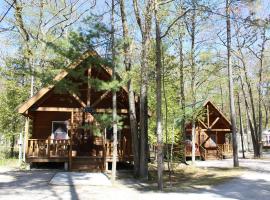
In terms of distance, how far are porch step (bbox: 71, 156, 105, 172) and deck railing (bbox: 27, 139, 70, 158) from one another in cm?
74

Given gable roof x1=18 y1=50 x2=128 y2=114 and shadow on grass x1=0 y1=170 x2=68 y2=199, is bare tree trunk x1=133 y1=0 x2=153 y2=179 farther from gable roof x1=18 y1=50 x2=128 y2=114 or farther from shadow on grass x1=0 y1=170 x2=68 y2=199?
shadow on grass x1=0 y1=170 x2=68 y2=199

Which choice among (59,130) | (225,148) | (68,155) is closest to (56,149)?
(68,155)

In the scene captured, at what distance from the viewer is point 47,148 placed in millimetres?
19297

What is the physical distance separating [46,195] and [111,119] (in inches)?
192

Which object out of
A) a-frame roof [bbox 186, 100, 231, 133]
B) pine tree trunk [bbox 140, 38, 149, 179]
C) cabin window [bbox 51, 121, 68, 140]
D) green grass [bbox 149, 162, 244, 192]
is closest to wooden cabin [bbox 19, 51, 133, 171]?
cabin window [bbox 51, 121, 68, 140]

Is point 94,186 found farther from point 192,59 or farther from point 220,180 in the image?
point 192,59

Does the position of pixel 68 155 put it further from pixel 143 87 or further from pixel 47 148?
pixel 143 87

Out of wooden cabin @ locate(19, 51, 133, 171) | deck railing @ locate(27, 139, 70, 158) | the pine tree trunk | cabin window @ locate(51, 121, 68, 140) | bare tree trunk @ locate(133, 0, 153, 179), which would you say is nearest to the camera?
bare tree trunk @ locate(133, 0, 153, 179)

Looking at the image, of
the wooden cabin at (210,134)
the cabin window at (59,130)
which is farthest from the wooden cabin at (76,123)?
the wooden cabin at (210,134)

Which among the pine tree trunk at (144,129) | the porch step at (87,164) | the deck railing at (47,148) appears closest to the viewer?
the pine tree trunk at (144,129)

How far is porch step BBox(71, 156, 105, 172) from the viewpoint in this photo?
18984 mm

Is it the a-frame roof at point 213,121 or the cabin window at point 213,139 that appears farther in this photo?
the cabin window at point 213,139

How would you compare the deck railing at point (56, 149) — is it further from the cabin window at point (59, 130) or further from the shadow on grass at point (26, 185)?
the shadow on grass at point (26, 185)

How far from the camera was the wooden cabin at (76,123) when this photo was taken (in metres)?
17.2
